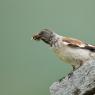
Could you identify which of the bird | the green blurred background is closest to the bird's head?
the bird

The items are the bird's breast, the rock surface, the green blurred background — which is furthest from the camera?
the green blurred background

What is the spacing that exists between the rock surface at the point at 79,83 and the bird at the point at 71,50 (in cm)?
17

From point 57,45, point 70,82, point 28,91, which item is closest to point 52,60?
point 28,91

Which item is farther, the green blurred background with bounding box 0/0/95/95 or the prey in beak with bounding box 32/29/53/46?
the green blurred background with bounding box 0/0/95/95

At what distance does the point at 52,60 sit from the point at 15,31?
431 millimetres

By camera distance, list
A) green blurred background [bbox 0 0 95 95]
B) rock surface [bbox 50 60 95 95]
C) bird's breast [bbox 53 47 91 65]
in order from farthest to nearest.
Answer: green blurred background [bbox 0 0 95 95], bird's breast [bbox 53 47 91 65], rock surface [bbox 50 60 95 95]

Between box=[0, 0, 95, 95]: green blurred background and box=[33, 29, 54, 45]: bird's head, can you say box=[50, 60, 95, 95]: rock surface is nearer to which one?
box=[33, 29, 54, 45]: bird's head

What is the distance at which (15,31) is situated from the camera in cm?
365

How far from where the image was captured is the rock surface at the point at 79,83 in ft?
6.93

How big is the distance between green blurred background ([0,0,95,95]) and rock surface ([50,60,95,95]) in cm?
115

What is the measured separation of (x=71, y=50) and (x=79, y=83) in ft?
1.08

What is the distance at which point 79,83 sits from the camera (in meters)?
2.19

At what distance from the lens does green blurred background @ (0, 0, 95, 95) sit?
3.52 m

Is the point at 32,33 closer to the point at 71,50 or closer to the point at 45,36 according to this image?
the point at 45,36
